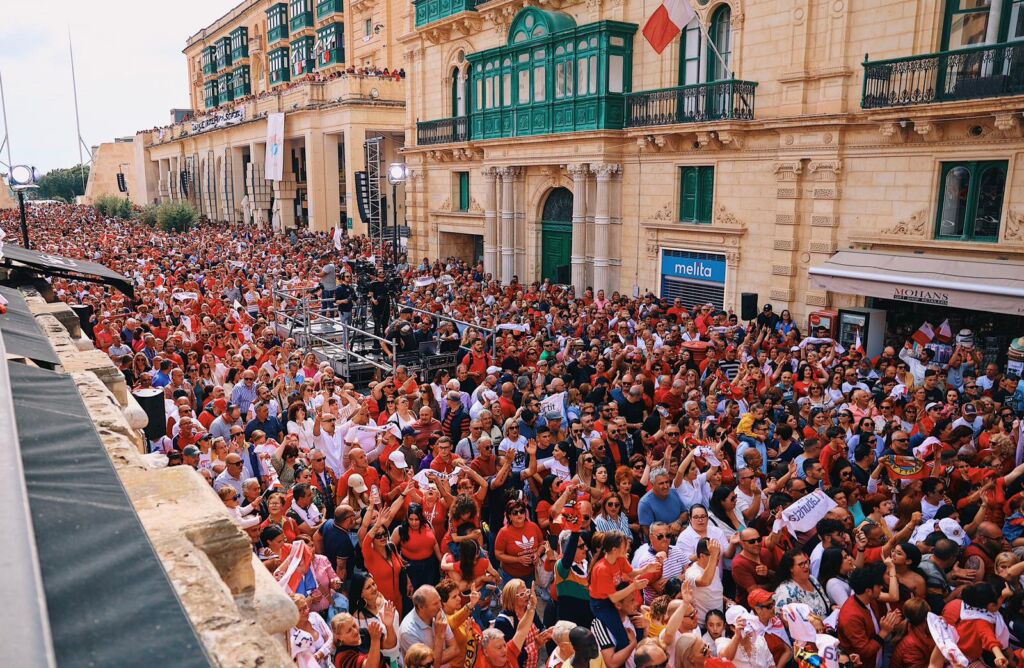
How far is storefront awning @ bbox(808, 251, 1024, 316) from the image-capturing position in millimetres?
13344

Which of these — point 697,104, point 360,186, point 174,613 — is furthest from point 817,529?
point 360,186

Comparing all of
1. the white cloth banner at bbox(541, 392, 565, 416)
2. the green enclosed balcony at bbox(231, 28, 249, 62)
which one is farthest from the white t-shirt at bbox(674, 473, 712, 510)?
the green enclosed balcony at bbox(231, 28, 249, 62)

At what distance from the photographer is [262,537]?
5988mm

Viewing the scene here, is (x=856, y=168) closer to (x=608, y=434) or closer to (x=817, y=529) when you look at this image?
(x=608, y=434)

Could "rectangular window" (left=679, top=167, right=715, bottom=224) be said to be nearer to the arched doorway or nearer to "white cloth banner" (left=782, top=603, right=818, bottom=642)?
the arched doorway

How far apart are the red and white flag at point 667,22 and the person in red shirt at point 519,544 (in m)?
13.4

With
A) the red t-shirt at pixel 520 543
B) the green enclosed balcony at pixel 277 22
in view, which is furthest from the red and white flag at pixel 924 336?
the green enclosed balcony at pixel 277 22

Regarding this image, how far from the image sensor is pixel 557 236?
983 inches

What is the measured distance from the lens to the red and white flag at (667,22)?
16.8 metres

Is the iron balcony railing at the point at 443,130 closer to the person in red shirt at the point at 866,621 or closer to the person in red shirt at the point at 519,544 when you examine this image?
the person in red shirt at the point at 519,544

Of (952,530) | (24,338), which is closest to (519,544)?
(952,530)

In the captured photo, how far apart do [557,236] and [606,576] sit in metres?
19.8

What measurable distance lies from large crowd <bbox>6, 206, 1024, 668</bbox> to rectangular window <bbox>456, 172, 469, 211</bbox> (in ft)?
49.7

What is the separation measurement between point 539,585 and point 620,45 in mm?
18125
